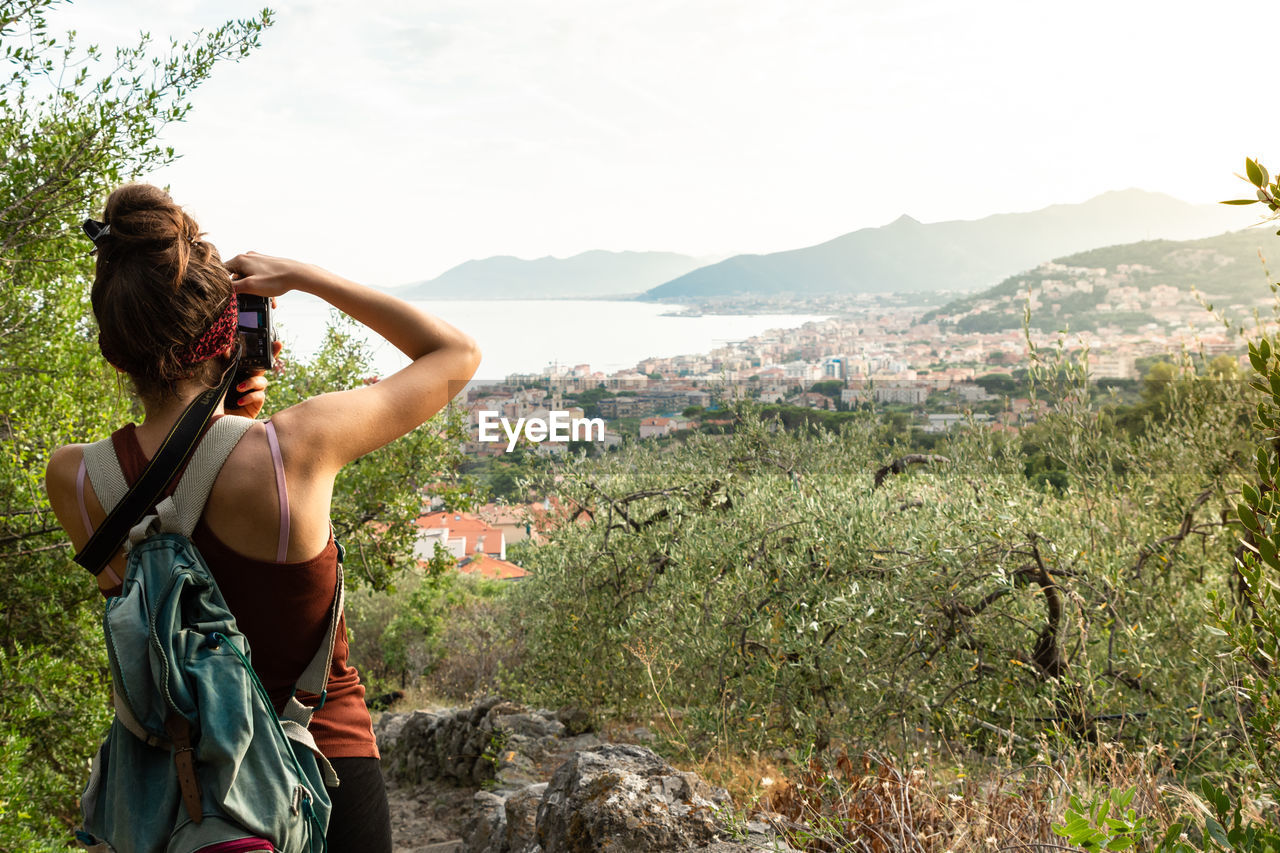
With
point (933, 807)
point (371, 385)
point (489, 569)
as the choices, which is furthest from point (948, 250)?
point (371, 385)

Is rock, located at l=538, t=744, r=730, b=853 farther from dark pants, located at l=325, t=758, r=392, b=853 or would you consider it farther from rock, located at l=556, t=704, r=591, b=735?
rock, located at l=556, t=704, r=591, b=735

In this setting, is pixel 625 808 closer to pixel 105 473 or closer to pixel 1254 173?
pixel 105 473

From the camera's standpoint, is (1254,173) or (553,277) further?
(553,277)

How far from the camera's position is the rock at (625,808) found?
10.5ft

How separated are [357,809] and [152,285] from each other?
114cm

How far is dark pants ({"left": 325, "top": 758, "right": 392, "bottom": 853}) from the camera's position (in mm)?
1738

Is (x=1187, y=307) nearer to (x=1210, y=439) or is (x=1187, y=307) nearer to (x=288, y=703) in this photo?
(x=1210, y=439)

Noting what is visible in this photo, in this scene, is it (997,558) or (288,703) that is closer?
(288,703)

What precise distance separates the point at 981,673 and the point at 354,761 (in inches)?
→ 157

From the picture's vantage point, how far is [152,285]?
4.84 feet

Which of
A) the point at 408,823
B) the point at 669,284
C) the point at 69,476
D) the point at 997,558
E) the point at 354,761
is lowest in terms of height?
the point at 408,823

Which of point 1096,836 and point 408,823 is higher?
point 1096,836

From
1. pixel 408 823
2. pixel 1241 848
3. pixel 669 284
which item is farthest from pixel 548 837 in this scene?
pixel 669 284

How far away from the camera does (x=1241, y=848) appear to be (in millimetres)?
1729
